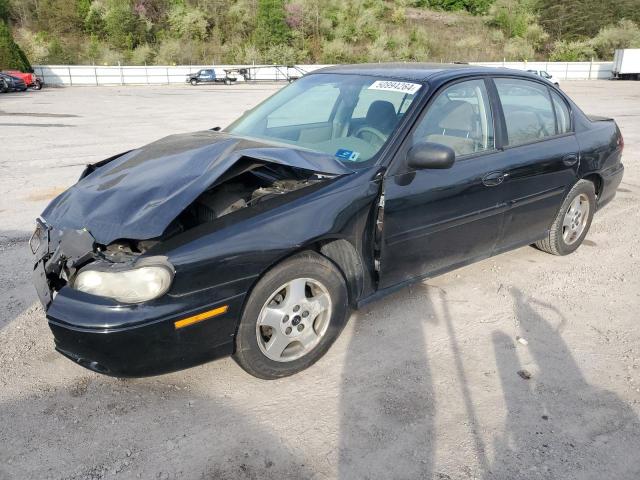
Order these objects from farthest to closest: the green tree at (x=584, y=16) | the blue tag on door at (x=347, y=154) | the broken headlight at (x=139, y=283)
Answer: the green tree at (x=584, y=16)
the blue tag on door at (x=347, y=154)
the broken headlight at (x=139, y=283)

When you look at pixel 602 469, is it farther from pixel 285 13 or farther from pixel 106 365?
pixel 285 13

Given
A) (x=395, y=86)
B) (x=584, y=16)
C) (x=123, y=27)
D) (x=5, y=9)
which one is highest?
(x=5, y=9)

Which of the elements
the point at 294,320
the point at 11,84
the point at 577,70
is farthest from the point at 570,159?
the point at 577,70

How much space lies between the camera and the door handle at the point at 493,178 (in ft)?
12.1

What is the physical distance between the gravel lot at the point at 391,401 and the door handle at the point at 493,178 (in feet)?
2.88

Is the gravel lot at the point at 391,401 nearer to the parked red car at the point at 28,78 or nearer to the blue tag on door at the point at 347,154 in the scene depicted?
the blue tag on door at the point at 347,154

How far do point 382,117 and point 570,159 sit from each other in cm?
194

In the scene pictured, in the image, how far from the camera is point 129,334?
95.0 inches

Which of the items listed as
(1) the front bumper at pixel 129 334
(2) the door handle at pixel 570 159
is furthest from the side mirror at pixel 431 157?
(2) the door handle at pixel 570 159

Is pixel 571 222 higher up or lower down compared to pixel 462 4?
lower down

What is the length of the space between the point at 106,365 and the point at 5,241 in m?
3.26

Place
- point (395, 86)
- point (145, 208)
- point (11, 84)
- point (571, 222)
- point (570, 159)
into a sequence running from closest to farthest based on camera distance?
point (145, 208) → point (395, 86) → point (570, 159) → point (571, 222) → point (11, 84)

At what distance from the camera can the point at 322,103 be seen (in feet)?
13.2

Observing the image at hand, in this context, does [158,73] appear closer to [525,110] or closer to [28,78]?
[28,78]
